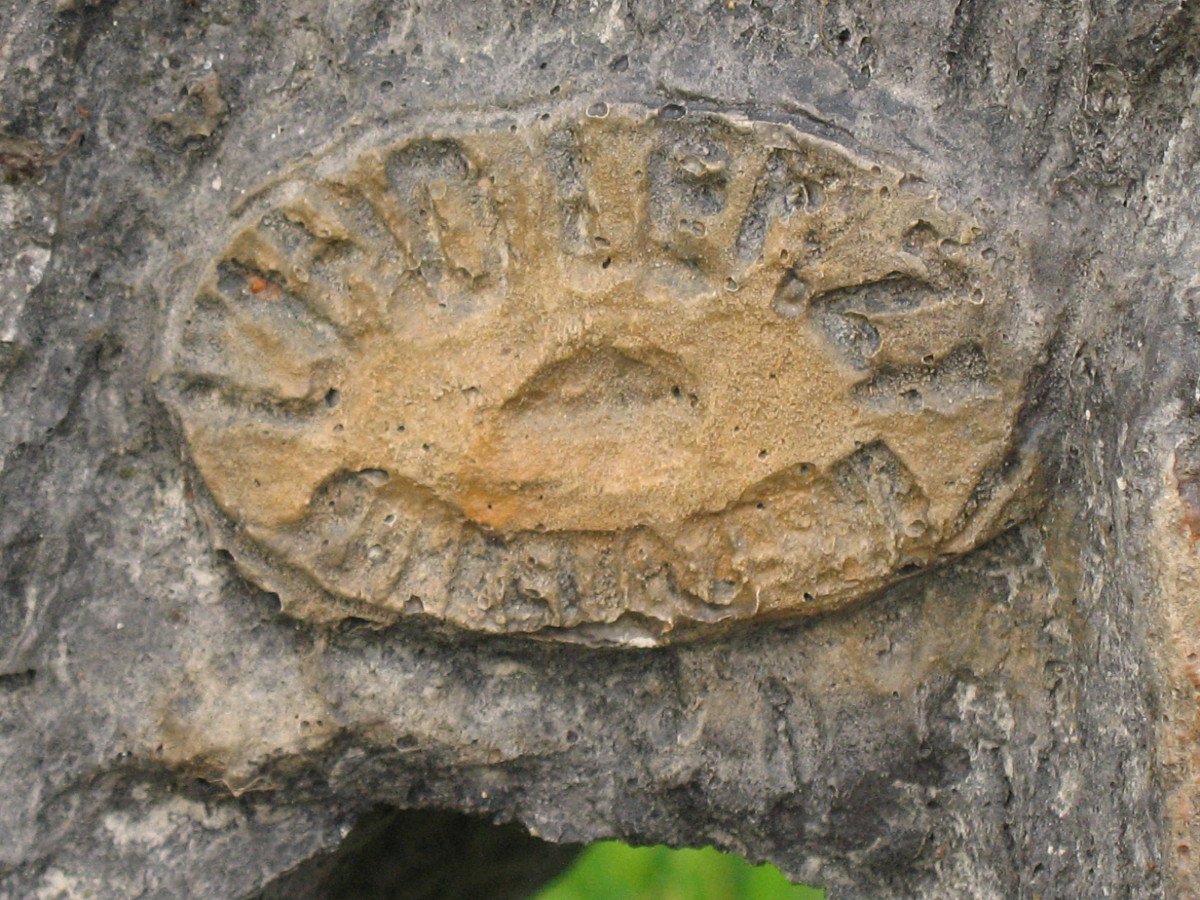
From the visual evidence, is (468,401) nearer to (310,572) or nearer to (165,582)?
(310,572)

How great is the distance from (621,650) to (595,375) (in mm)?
217

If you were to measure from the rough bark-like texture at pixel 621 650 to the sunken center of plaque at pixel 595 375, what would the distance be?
32mm

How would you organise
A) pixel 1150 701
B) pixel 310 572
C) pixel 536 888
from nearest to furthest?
1. pixel 1150 701
2. pixel 310 572
3. pixel 536 888

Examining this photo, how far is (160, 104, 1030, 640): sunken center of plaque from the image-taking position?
3.04ft

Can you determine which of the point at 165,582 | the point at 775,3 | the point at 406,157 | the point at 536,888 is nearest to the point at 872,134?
the point at 775,3

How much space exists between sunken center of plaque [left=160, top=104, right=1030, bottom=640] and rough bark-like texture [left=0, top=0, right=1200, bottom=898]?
0.03 metres

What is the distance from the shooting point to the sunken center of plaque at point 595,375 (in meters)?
0.93

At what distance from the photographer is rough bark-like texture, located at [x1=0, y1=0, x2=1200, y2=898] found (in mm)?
921

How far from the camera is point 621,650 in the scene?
1.08 metres

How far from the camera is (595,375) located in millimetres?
991

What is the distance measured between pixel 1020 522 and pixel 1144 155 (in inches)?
10.3

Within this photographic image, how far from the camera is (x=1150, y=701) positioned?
91 centimetres

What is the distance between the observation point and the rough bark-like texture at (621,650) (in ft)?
3.02

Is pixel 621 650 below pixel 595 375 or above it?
below
